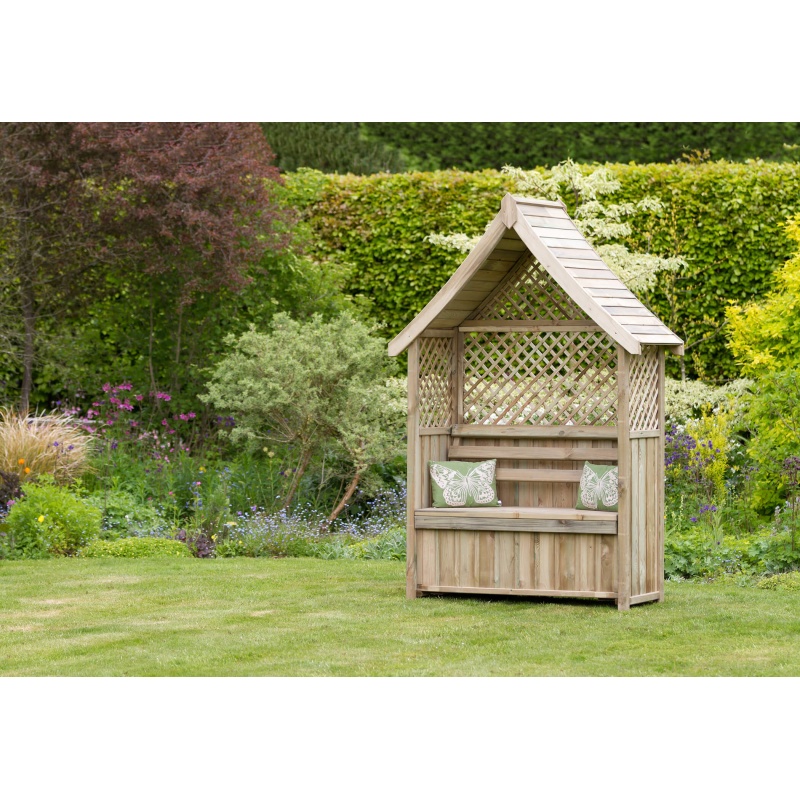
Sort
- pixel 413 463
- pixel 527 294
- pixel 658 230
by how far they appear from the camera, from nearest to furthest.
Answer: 1. pixel 413 463
2. pixel 527 294
3. pixel 658 230

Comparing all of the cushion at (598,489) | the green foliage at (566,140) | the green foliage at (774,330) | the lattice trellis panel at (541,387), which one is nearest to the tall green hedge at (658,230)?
the green foliage at (774,330)

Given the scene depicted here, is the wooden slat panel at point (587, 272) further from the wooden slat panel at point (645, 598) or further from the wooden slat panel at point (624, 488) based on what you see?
the wooden slat panel at point (645, 598)

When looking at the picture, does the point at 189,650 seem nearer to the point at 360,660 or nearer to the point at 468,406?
the point at 360,660

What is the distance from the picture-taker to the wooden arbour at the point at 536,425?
715 centimetres

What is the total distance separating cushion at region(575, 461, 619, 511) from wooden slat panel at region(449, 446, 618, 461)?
32 cm

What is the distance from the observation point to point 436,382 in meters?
8.20

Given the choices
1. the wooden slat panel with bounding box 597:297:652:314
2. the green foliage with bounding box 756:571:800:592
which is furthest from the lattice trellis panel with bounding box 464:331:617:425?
the green foliage with bounding box 756:571:800:592

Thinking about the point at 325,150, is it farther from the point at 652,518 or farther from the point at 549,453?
the point at 652,518

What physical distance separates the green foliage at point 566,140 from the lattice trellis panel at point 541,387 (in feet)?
42.3

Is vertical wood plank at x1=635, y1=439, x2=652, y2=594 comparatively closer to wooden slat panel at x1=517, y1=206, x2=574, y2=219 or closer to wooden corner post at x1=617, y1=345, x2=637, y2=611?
wooden corner post at x1=617, y1=345, x2=637, y2=611

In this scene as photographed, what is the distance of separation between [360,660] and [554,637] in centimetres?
112

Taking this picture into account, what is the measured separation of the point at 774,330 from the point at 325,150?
1091 cm

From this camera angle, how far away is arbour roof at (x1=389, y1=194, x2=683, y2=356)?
23.4 ft

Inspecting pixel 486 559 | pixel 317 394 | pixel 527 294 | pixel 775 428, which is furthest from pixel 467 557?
pixel 317 394
